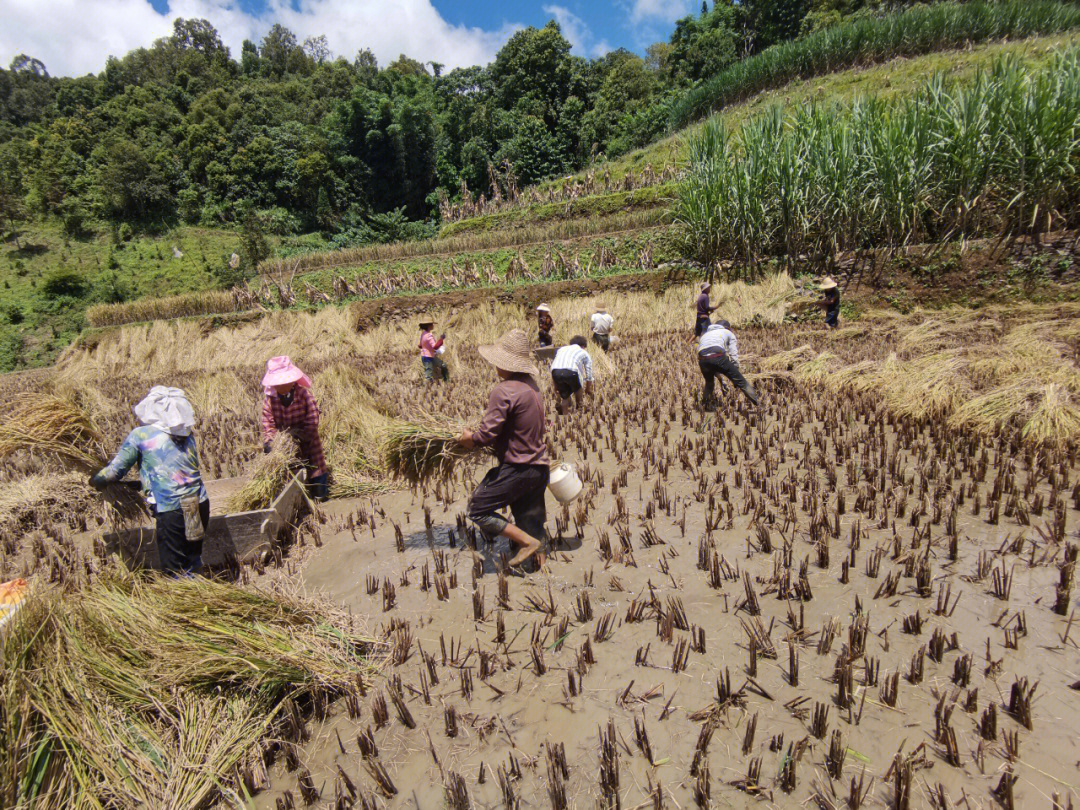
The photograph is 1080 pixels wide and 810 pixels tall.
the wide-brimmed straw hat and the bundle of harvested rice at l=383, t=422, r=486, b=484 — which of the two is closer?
the wide-brimmed straw hat

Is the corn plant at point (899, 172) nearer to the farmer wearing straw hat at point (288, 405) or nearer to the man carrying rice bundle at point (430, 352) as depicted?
the man carrying rice bundle at point (430, 352)

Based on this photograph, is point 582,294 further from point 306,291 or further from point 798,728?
point 798,728

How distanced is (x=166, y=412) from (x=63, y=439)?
1.34m

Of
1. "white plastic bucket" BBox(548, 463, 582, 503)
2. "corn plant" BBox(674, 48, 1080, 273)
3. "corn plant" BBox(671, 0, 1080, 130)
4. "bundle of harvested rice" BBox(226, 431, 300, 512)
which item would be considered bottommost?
"white plastic bucket" BBox(548, 463, 582, 503)

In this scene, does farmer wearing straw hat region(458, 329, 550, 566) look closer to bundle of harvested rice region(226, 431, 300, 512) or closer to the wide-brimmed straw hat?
the wide-brimmed straw hat

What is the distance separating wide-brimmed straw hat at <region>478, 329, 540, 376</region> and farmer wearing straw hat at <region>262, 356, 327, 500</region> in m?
1.79

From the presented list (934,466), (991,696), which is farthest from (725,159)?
(991,696)

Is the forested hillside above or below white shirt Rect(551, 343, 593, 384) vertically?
above

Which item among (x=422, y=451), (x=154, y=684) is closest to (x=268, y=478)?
(x=422, y=451)

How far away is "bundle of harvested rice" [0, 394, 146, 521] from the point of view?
3.87 meters

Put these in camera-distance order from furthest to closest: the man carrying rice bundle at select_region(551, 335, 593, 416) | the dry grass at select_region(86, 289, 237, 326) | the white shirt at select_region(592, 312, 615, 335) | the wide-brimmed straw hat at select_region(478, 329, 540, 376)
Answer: the dry grass at select_region(86, 289, 237, 326) < the white shirt at select_region(592, 312, 615, 335) < the man carrying rice bundle at select_region(551, 335, 593, 416) < the wide-brimmed straw hat at select_region(478, 329, 540, 376)

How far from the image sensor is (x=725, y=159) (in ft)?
45.4

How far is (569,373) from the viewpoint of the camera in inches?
262

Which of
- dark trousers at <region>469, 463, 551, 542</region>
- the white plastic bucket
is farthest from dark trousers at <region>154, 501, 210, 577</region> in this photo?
the white plastic bucket
